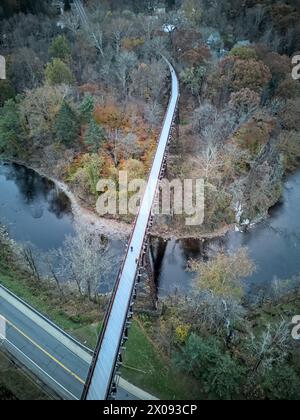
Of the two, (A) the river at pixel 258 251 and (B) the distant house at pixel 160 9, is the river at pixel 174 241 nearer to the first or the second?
(A) the river at pixel 258 251

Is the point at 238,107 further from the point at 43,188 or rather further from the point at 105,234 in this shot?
the point at 43,188

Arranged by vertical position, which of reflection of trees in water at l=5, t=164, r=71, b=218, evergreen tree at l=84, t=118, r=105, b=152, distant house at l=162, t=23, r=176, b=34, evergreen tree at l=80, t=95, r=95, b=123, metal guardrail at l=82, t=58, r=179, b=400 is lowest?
metal guardrail at l=82, t=58, r=179, b=400

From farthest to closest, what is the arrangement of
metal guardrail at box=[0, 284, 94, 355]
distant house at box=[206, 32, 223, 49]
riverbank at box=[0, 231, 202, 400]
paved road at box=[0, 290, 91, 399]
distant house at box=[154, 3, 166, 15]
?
distant house at box=[154, 3, 166, 15] → distant house at box=[206, 32, 223, 49] → metal guardrail at box=[0, 284, 94, 355] → riverbank at box=[0, 231, 202, 400] → paved road at box=[0, 290, 91, 399]

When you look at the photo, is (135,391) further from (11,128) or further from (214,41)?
(214,41)

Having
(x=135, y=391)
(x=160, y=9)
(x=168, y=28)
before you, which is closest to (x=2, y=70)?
(x=168, y=28)

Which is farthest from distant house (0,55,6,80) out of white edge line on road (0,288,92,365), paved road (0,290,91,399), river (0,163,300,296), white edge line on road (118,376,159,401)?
white edge line on road (118,376,159,401)

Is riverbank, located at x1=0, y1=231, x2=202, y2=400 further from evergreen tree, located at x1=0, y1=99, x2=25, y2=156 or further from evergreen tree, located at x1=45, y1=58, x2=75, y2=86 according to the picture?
evergreen tree, located at x1=45, y1=58, x2=75, y2=86

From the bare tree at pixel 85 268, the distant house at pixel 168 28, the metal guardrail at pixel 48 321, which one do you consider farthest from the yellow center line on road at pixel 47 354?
the distant house at pixel 168 28
